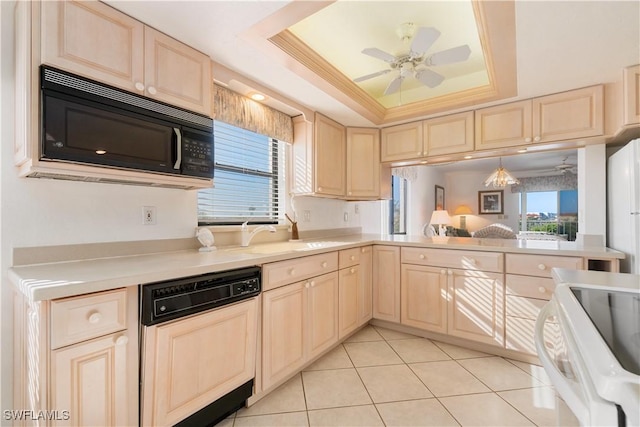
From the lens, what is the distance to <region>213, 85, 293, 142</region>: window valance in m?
2.03

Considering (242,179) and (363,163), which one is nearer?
(242,179)

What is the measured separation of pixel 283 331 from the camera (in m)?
1.81

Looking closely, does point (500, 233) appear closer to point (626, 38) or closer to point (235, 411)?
point (626, 38)

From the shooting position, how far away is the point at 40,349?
94 cm

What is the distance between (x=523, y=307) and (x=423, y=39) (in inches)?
80.7

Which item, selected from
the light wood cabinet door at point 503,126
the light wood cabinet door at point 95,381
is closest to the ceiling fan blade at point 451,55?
the light wood cabinet door at point 503,126

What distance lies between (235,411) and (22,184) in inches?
62.9

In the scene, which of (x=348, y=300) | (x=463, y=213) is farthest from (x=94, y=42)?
(x=463, y=213)

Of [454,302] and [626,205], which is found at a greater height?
[626,205]

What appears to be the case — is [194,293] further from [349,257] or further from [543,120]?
[543,120]

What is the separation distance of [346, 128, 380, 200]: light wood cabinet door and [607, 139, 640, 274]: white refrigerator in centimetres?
191

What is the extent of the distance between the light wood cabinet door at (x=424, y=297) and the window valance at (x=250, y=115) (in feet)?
5.61

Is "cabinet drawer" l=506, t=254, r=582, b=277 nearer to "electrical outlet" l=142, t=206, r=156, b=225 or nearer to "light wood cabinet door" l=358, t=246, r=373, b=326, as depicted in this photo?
"light wood cabinet door" l=358, t=246, r=373, b=326

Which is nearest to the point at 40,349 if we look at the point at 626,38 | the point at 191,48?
the point at 191,48
